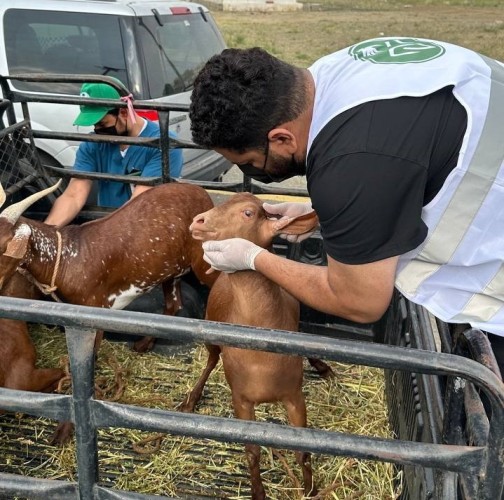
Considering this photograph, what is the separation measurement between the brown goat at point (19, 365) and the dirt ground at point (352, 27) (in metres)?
16.0

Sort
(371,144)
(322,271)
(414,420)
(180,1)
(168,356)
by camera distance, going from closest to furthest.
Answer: (371,144), (322,271), (414,420), (168,356), (180,1)

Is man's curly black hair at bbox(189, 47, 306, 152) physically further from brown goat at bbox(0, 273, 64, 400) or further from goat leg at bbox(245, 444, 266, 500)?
brown goat at bbox(0, 273, 64, 400)

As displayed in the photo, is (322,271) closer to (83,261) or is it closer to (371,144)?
(371,144)

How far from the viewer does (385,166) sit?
1818mm

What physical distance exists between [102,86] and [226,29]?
22.1 meters

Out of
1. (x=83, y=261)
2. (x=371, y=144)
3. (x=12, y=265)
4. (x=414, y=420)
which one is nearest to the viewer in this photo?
(x=371, y=144)

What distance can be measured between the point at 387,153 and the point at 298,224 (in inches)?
33.0

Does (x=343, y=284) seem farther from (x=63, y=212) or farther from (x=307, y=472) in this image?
(x=63, y=212)

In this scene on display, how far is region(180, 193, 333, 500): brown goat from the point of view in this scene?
9.14ft

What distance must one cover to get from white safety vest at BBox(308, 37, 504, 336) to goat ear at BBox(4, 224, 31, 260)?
6.50ft

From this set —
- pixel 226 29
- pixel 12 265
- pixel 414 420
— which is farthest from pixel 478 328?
pixel 226 29

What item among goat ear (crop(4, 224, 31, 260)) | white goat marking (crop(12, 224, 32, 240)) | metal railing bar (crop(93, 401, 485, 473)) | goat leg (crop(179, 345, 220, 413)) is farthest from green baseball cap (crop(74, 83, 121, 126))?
metal railing bar (crop(93, 401, 485, 473))

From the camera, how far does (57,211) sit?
4.40m

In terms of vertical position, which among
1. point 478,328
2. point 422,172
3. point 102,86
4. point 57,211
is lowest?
point 57,211
